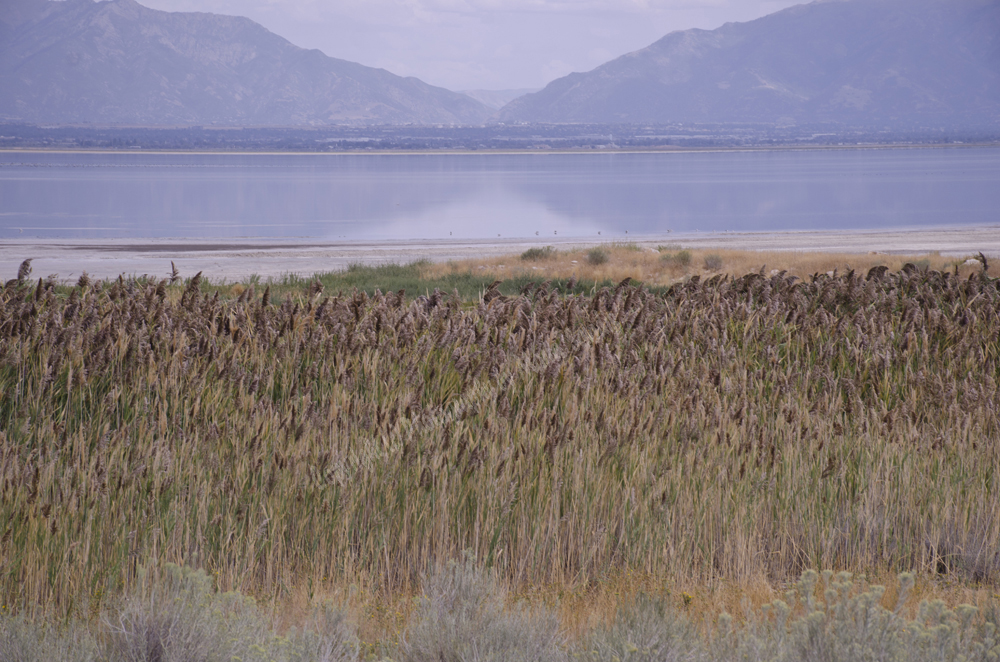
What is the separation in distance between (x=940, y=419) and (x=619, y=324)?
2.65 m

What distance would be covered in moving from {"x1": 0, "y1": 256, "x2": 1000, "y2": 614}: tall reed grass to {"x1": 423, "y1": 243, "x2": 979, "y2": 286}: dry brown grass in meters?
11.7

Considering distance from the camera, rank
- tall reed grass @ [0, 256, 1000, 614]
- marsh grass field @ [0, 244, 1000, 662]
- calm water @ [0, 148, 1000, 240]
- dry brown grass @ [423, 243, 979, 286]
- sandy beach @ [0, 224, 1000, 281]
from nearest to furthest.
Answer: marsh grass field @ [0, 244, 1000, 662] → tall reed grass @ [0, 256, 1000, 614] → dry brown grass @ [423, 243, 979, 286] → sandy beach @ [0, 224, 1000, 281] → calm water @ [0, 148, 1000, 240]

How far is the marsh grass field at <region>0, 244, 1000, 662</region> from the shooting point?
3.38 meters

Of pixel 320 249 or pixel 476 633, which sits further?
pixel 320 249

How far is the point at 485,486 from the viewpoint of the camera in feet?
15.7

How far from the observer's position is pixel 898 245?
33.9 m

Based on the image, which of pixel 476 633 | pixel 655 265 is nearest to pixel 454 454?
pixel 476 633

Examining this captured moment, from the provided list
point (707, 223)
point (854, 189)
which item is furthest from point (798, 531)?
point (854, 189)

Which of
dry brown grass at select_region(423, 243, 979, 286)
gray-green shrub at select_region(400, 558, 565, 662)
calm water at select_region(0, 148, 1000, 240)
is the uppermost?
calm water at select_region(0, 148, 1000, 240)

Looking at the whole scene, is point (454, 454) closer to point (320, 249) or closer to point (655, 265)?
point (655, 265)

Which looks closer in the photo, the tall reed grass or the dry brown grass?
the tall reed grass

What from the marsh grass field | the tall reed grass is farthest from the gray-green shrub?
the tall reed grass

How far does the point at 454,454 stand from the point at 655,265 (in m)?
18.8

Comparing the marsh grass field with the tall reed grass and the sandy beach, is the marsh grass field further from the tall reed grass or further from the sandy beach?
the sandy beach
